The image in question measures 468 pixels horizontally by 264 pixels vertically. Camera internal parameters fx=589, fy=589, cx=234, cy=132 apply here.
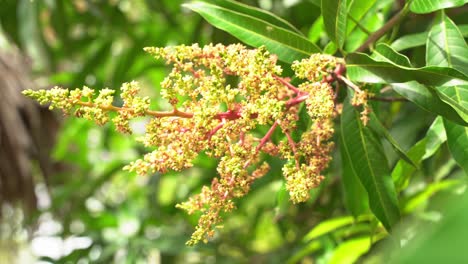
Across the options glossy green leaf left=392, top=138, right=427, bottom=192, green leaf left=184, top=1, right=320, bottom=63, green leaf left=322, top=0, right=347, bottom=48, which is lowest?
glossy green leaf left=392, top=138, right=427, bottom=192

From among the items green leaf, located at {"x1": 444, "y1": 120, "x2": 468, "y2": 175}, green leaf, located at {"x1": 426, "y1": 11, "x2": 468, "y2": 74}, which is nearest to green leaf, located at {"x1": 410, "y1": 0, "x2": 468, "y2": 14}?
green leaf, located at {"x1": 426, "y1": 11, "x2": 468, "y2": 74}

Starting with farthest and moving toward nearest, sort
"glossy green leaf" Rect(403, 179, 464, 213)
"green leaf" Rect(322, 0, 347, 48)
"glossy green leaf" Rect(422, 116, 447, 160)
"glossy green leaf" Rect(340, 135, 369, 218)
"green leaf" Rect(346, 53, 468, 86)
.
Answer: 1. "glossy green leaf" Rect(403, 179, 464, 213)
2. "glossy green leaf" Rect(340, 135, 369, 218)
3. "glossy green leaf" Rect(422, 116, 447, 160)
4. "green leaf" Rect(322, 0, 347, 48)
5. "green leaf" Rect(346, 53, 468, 86)

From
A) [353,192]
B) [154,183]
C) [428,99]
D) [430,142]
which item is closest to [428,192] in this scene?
[353,192]

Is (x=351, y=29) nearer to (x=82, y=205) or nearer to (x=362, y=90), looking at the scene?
(x=362, y=90)

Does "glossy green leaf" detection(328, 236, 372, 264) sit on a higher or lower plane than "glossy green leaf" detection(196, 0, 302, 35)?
lower

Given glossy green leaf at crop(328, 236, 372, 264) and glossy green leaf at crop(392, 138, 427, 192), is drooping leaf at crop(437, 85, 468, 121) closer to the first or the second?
glossy green leaf at crop(392, 138, 427, 192)

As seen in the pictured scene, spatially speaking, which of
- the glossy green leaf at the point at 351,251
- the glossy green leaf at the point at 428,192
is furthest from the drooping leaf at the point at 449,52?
the glossy green leaf at the point at 351,251
